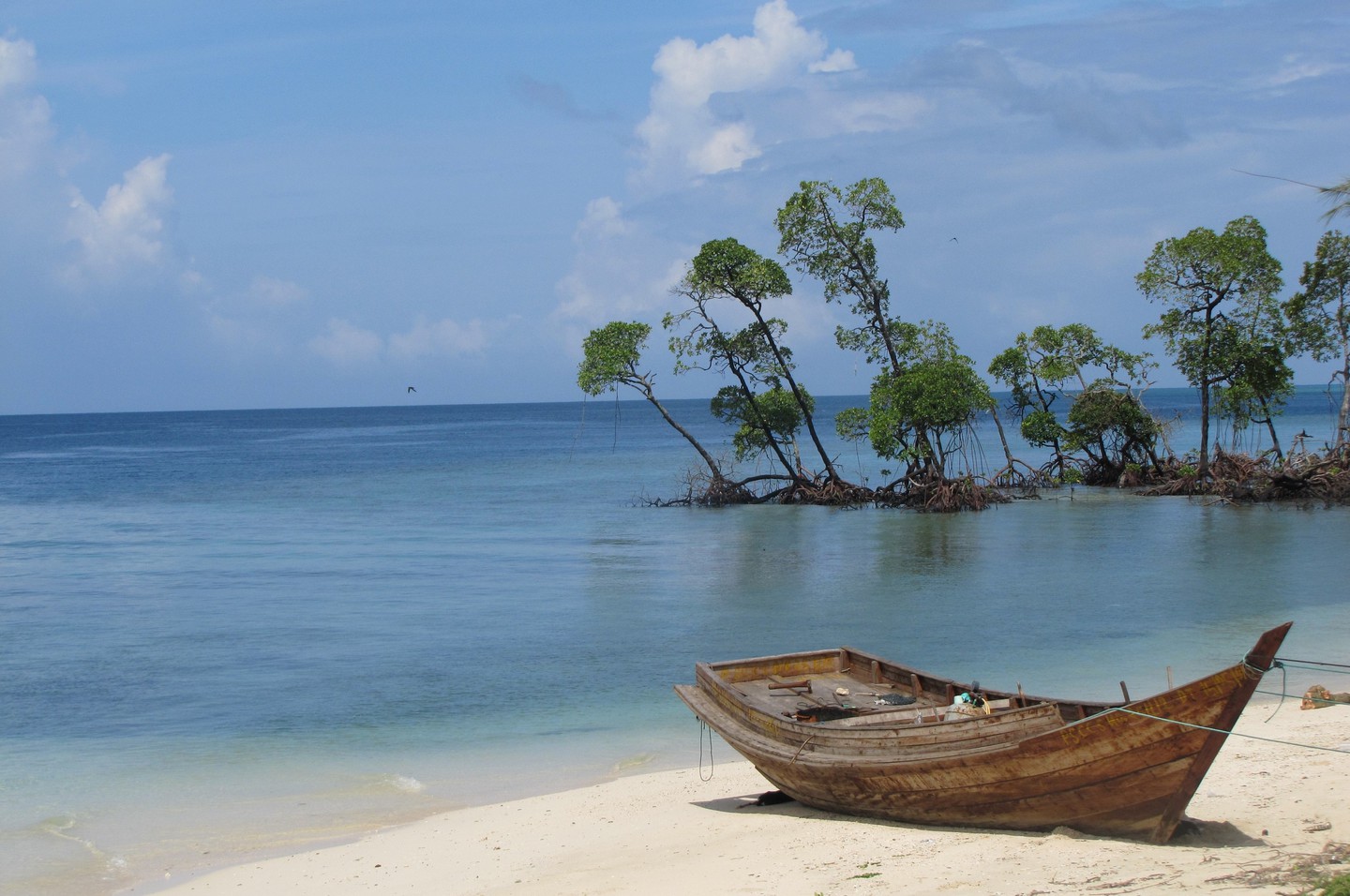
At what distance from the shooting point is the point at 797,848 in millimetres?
8133

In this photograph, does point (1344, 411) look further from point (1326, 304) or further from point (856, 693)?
point (856, 693)

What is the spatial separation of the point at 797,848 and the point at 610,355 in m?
25.1

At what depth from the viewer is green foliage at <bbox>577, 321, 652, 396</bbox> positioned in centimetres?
3259

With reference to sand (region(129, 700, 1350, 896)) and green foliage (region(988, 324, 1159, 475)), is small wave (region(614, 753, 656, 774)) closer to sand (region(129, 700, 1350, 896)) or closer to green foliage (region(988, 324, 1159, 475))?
sand (region(129, 700, 1350, 896))

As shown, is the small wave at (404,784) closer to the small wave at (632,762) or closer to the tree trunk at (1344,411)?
the small wave at (632,762)

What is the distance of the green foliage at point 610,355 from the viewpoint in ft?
107

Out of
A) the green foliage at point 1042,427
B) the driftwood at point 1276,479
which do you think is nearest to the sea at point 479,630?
the driftwood at point 1276,479

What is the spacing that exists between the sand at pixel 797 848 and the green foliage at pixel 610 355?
22.4 m

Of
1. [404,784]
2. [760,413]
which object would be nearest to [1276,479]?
[760,413]

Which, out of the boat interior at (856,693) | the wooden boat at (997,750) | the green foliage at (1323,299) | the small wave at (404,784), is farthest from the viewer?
the green foliage at (1323,299)

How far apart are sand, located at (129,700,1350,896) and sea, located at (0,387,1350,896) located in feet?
2.70

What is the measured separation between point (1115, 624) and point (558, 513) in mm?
20399

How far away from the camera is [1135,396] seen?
34.3 m

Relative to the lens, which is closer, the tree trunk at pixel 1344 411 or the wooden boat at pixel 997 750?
the wooden boat at pixel 997 750
